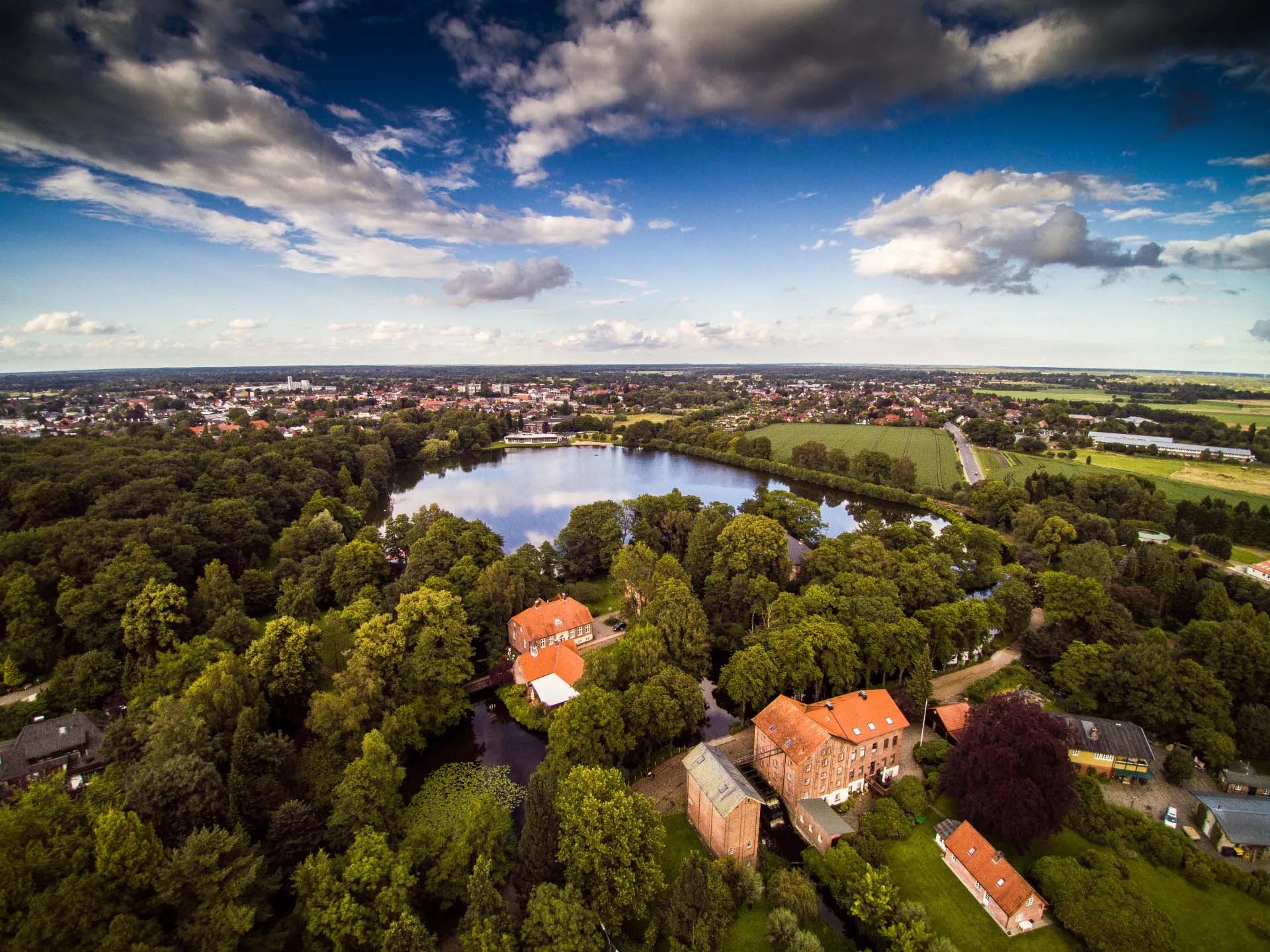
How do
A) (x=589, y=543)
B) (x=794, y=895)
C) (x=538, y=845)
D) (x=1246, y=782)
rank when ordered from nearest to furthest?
(x=538, y=845) < (x=794, y=895) < (x=1246, y=782) < (x=589, y=543)

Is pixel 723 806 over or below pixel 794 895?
over

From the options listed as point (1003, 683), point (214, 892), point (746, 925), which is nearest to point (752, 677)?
point (746, 925)

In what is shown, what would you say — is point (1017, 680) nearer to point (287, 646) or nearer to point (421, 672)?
point (421, 672)

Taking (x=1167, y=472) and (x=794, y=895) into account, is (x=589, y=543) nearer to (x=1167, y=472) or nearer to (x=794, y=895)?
(x=794, y=895)

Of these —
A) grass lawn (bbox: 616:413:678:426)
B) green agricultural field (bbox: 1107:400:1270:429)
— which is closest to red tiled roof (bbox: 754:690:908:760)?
grass lawn (bbox: 616:413:678:426)

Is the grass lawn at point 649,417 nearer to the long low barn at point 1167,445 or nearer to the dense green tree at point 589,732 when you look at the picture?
the long low barn at point 1167,445

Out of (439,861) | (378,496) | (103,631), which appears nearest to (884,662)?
(439,861)

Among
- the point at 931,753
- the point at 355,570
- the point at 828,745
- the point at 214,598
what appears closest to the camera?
the point at 828,745

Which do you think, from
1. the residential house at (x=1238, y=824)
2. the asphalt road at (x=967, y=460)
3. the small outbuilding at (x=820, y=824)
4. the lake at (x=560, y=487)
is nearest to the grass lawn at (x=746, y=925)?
the small outbuilding at (x=820, y=824)

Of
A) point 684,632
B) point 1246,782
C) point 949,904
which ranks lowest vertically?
point 949,904
